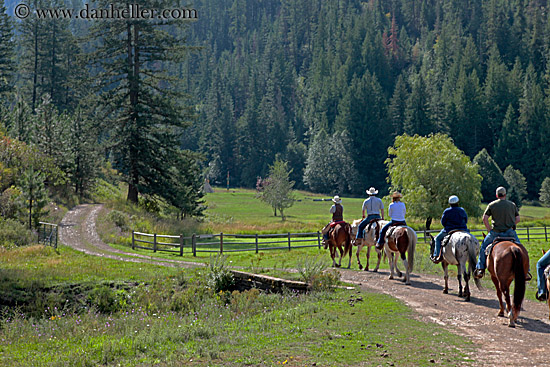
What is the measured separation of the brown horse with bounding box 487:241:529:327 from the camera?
11610 mm

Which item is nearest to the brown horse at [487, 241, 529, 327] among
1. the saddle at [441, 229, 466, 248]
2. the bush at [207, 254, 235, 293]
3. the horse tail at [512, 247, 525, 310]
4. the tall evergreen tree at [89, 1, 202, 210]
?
the horse tail at [512, 247, 525, 310]

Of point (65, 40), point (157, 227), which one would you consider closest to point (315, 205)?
point (65, 40)

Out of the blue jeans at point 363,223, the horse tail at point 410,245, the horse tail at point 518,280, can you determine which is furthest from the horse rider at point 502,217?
the blue jeans at point 363,223

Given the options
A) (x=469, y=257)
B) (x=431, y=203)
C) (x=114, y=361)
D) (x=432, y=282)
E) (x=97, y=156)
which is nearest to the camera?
(x=114, y=361)

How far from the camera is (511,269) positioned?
38.7ft

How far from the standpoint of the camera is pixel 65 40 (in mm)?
88250

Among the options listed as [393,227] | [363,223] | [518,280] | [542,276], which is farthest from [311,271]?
[542,276]

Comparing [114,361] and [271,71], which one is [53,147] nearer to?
[114,361]

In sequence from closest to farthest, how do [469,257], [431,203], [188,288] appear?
[469,257]
[188,288]
[431,203]

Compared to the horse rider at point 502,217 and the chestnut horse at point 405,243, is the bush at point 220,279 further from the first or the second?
the horse rider at point 502,217

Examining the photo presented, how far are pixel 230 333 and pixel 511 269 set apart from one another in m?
6.56

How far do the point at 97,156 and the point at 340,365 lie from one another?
4127 cm

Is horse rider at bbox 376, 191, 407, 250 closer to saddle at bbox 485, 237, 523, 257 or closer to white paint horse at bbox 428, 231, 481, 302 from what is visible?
white paint horse at bbox 428, 231, 481, 302

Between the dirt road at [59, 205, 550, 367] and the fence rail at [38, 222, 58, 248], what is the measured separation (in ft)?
61.9
